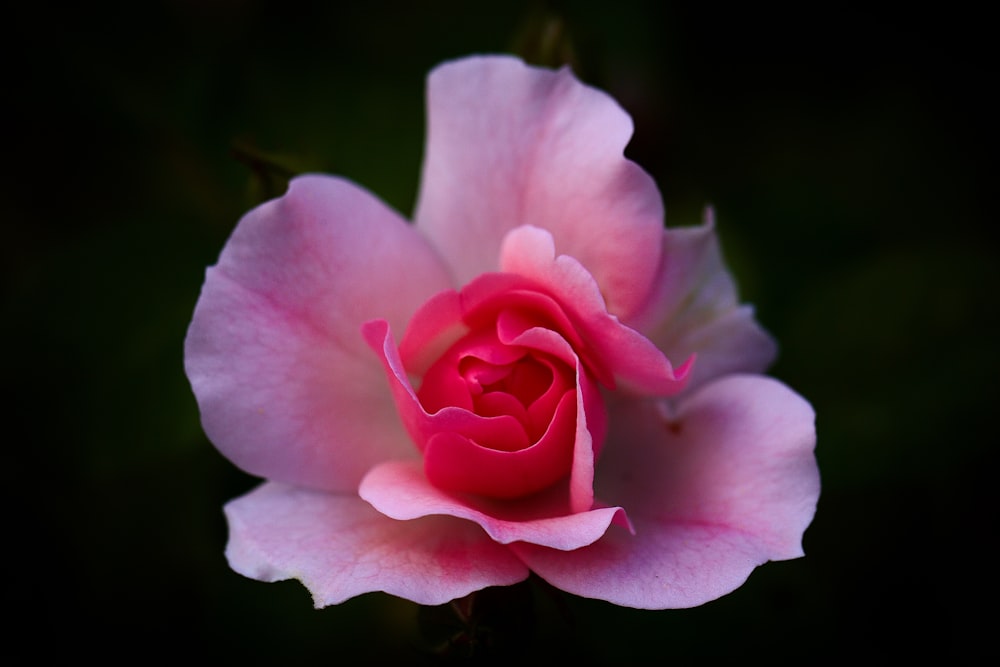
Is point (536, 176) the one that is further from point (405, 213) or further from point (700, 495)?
point (405, 213)

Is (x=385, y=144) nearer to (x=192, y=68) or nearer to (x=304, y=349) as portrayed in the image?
(x=192, y=68)

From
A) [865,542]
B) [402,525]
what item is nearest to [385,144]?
[402,525]

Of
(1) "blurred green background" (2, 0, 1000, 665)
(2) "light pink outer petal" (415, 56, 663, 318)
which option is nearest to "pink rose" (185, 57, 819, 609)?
(2) "light pink outer petal" (415, 56, 663, 318)

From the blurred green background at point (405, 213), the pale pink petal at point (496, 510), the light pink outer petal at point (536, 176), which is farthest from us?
the blurred green background at point (405, 213)

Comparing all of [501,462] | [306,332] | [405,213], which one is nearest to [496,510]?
[501,462]

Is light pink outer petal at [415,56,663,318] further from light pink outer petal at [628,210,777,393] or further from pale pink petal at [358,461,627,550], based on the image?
pale pink petal at [358,461,627,550]

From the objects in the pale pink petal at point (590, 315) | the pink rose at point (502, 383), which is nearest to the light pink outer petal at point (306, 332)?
the pink rose at point (502, 383)

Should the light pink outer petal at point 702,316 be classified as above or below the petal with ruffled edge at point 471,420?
above

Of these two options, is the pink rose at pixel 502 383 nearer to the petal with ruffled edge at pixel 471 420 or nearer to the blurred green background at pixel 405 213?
the petal with ruffled edge at pixel 471 420
